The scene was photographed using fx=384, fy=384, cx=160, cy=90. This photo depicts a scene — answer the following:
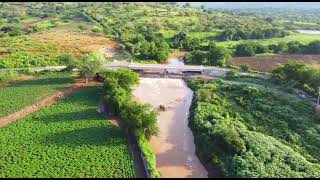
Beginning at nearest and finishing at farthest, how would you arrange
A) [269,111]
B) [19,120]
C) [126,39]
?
[19,120] → [269,111] → [126,39]

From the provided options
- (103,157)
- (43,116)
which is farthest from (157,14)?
(103,157)

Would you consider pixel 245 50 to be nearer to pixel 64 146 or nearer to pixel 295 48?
pixel 295 48

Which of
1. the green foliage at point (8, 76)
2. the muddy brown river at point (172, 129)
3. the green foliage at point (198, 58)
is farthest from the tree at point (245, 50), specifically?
the green foliage at point (8, 76)

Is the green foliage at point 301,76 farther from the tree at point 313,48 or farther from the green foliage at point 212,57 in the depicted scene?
the tree at point 313,48

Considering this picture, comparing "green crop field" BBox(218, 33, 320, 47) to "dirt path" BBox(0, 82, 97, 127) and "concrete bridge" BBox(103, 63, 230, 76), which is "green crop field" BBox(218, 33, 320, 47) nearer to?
"concrete bridge" BBox(103, 63, 230, 76)

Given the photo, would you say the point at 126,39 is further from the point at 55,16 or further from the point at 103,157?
the point at 103,157

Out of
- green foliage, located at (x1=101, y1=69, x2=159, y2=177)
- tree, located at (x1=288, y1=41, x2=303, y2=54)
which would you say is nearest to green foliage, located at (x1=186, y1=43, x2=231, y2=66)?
tree, located at (x1=288, y1=41, x2=303, y2=54)
